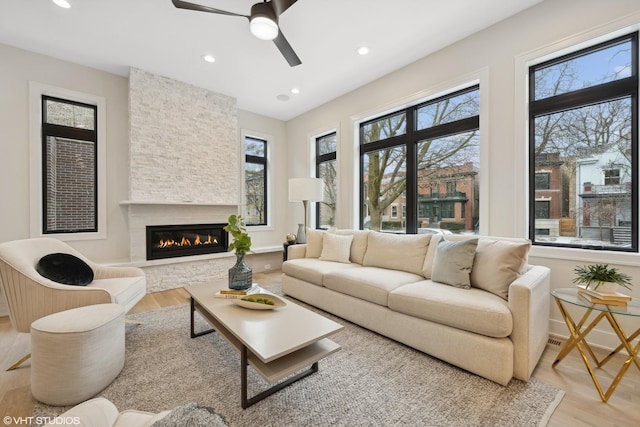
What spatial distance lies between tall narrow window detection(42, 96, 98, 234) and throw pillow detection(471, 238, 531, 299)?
4735 mm

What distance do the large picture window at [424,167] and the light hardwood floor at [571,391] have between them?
1509 millimetres

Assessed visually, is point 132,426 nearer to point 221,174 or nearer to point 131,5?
point 131,5

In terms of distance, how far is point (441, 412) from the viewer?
5.02ft

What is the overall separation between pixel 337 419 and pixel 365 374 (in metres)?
0.47

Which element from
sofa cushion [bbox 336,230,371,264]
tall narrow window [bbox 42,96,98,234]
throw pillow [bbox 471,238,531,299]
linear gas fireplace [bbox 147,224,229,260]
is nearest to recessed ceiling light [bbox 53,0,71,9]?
tall narrow window [bbox 42,96,98,234]

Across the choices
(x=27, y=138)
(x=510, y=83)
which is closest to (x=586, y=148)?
(x=510, y=83)

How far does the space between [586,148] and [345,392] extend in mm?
2958

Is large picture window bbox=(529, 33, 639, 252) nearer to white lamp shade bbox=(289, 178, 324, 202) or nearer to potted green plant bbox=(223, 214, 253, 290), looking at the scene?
white lamp shade bbox=(289, 178, 324, 202)

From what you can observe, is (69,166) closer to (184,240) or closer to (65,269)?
(184,240)

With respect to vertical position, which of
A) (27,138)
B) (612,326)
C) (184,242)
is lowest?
(612,326)

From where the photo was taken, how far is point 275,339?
1.53m

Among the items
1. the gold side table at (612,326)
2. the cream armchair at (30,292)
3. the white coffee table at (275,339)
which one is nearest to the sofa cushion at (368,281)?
the white coffee table at (275,339)

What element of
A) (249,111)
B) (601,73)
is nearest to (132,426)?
(601,73)

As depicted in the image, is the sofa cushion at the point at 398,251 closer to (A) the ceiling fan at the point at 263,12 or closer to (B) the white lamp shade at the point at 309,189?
(B) the white lamp shade at the point at 309,189
